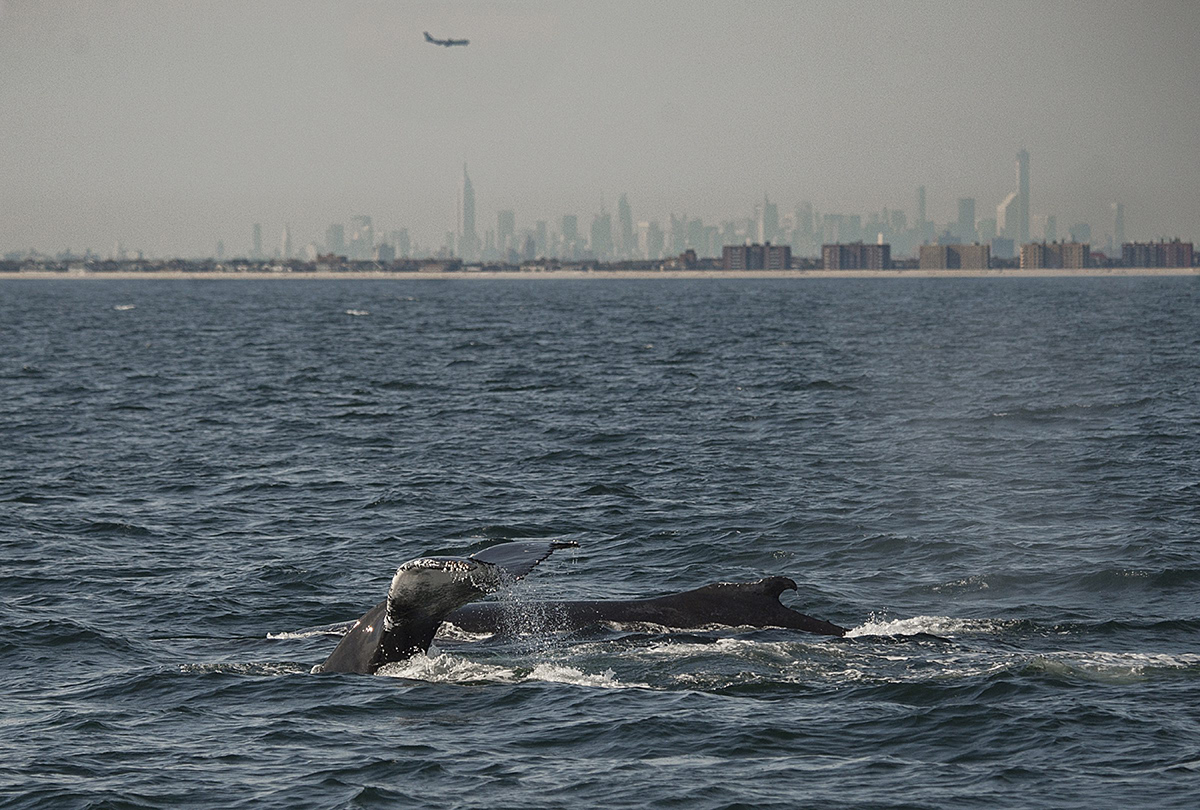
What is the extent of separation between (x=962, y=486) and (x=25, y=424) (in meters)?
25.9

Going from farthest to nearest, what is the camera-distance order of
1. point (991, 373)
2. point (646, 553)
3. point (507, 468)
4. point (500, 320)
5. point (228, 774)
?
point (500, 320)
point (991, 373)
point (507, 468)
point (646, 553)
point (228, 774)

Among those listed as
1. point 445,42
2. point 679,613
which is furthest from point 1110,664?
point 445,42

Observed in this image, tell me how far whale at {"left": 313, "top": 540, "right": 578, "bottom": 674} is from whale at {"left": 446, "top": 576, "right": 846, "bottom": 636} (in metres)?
1.48

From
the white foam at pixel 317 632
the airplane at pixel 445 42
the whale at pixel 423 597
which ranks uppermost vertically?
the airplane at pixel 445 42

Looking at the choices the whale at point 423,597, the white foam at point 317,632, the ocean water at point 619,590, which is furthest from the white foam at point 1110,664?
the white foam at point 317,632

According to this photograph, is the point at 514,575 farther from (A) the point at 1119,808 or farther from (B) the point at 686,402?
(B) the point at 686,402

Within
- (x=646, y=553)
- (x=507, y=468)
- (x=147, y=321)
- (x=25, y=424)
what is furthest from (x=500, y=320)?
(x=646, y=553)

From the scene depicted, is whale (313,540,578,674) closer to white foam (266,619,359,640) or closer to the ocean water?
the ocean water

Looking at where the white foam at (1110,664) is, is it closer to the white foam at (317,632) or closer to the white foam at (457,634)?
the white foam at (457,634)

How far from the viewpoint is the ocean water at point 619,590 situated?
12.3m

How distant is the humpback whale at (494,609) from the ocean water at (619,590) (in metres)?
0.25

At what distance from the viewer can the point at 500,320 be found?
114750 millimetres

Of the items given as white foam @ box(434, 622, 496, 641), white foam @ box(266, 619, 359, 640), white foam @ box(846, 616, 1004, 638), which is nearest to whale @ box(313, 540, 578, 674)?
white foam @ box(434, 622, 496, 641)

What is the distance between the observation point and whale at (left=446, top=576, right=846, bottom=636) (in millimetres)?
16156
